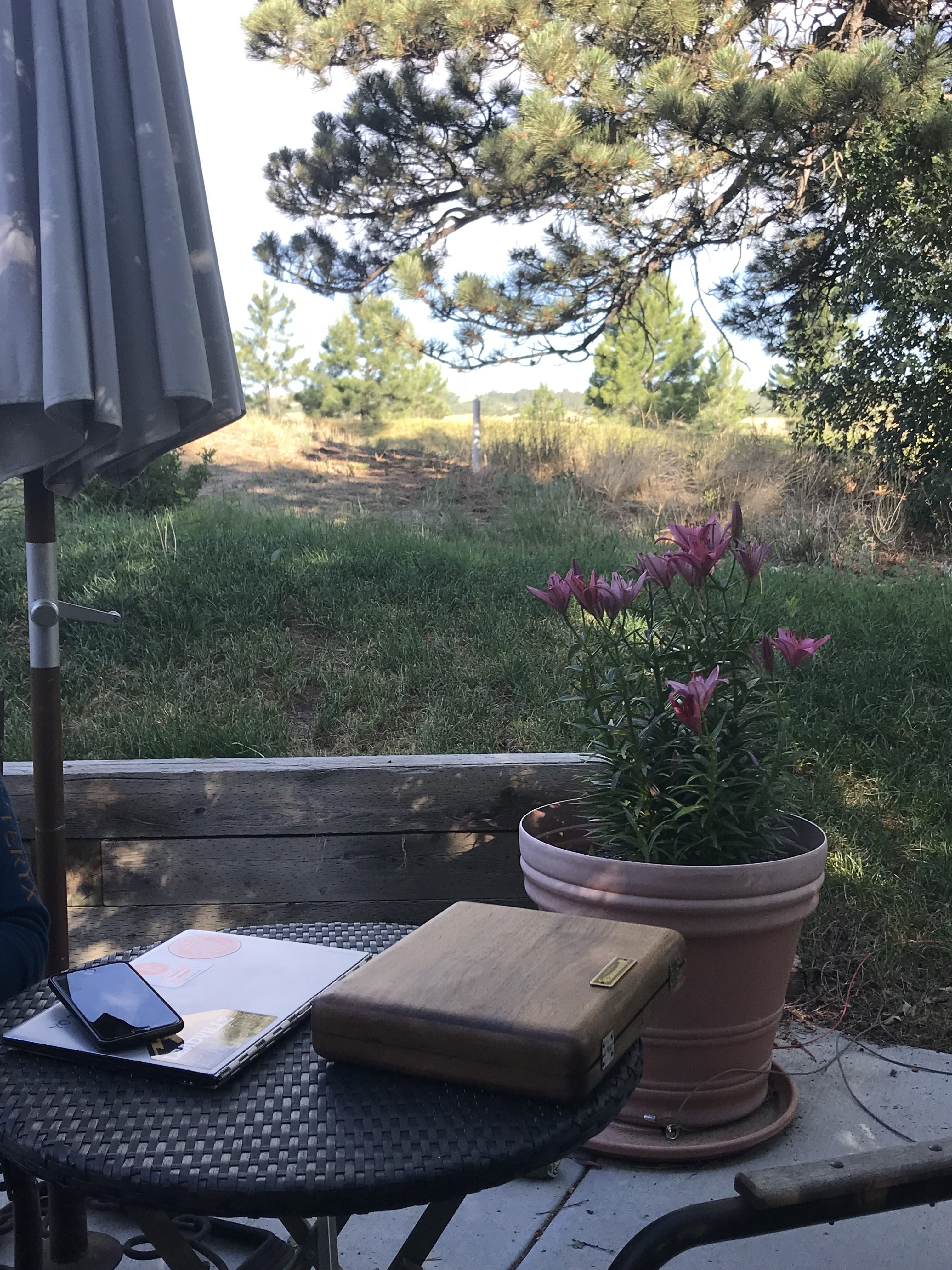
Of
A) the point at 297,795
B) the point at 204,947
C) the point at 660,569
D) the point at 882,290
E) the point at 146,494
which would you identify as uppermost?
the point at 882,290

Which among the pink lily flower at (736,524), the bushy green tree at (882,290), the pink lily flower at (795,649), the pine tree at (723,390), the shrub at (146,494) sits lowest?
the pink lily flower at (795,649)

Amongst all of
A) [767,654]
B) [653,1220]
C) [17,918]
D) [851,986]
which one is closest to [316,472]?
[851,986]

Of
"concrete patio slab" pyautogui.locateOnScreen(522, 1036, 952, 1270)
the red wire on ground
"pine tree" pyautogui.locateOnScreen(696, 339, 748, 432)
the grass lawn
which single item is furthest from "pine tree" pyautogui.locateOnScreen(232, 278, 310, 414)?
"concrete patio slab" pyautogui.locateOnScreen(522, 1036, 952, 1270)

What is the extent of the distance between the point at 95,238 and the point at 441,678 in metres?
2.30

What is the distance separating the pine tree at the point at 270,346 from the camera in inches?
1371

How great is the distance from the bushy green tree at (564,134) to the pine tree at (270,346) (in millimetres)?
27468

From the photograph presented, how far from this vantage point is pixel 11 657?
382 centimetres

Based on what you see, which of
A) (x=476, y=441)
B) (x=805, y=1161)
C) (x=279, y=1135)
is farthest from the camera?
(x=476, y=441)

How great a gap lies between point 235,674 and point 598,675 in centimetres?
182

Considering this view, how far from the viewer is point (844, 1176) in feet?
3.08

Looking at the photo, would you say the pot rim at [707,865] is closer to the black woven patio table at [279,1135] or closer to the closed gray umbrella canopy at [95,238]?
the black woven patio table at [279,1135]

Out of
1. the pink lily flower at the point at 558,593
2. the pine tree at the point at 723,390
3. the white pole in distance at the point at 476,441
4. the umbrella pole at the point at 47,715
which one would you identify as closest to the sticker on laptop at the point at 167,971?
the umbrella pole at the point at 47,715

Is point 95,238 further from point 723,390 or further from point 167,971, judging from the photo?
point 723,390

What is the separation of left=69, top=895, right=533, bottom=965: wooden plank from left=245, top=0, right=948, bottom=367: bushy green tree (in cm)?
555
